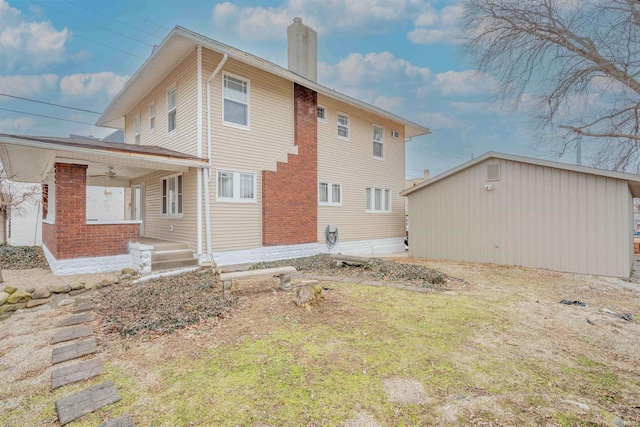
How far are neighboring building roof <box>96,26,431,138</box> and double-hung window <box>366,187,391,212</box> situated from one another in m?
3.54

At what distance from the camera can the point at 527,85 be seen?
11.1m

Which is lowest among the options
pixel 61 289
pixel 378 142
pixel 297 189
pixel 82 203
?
pixel 61 289

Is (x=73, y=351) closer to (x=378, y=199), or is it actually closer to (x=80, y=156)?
(x=80, y=156)

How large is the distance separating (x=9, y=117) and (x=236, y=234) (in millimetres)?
18258

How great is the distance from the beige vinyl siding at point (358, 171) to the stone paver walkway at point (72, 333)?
849 cm

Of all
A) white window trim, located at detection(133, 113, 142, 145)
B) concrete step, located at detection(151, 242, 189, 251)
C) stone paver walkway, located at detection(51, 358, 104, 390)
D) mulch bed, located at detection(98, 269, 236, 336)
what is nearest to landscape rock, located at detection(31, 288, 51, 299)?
mulch bed, located at detection(98, 269, 236, 336)

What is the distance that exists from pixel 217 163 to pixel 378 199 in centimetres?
838

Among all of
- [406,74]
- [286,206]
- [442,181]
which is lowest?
[286,206]

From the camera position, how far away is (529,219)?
9.56 metres

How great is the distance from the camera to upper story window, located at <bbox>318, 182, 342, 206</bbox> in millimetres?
12200

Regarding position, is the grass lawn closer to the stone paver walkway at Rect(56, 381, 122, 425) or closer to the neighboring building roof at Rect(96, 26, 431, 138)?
the stone paver walkway at Rect(56, 381, 122, 425)

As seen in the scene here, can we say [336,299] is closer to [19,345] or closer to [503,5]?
[19,345]

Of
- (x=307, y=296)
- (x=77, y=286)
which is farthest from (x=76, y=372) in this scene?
(x=77, y=286)

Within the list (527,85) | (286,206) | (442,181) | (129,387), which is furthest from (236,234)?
(527,85)
